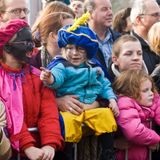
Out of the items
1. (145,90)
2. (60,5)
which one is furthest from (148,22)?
(145,90)

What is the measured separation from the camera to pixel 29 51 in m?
4.49

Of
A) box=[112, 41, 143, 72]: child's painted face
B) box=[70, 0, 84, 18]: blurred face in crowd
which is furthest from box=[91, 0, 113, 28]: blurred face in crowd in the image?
box=[70, 0, 84, 18]: blurred face in crowd

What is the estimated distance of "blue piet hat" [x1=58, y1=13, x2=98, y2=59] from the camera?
4695 millimetres

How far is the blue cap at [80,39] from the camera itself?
4691 millimetres

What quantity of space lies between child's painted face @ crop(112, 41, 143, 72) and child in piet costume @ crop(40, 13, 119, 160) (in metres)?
0.50

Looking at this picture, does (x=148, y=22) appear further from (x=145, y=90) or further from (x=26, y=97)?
(x=26, y=97)

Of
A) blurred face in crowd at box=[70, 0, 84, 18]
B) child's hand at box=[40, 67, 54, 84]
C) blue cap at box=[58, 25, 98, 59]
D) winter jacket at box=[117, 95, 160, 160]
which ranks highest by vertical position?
blue cap at box=[58, 25, 98, 59]

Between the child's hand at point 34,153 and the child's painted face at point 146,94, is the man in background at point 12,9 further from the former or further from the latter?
the child's hand at point 34,153

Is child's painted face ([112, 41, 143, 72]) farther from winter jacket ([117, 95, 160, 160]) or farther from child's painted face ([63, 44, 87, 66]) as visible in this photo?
child's painted face ([63, 44, 87, 66])

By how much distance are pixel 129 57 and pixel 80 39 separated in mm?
Result: 760

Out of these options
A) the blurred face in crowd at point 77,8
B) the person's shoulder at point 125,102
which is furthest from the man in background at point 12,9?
the blurred face in crowd at point 77,8

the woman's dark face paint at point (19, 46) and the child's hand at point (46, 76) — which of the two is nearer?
the child's hand at point (46, 76)

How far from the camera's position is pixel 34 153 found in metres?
4.23

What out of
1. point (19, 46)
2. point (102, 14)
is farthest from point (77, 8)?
point (19, 46)
